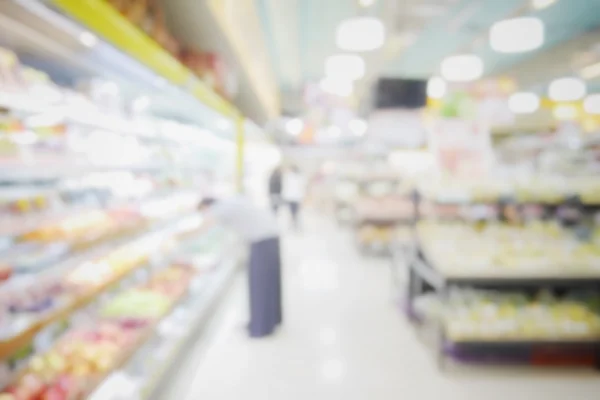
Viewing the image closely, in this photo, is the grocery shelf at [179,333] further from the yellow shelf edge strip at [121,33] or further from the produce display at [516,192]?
the produce display at [516,192]

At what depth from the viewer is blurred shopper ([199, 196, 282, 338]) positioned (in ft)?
12.1

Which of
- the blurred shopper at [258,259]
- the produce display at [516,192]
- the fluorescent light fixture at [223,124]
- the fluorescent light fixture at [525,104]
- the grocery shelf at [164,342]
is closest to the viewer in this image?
the grocery shelf at [164,342]

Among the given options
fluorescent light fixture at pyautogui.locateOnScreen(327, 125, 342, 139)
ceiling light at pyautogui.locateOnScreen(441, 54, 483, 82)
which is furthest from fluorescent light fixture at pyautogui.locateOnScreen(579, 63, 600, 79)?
fluorescent light fixture at pyautogui.locateOnScreen(327, 125, 342, 139)

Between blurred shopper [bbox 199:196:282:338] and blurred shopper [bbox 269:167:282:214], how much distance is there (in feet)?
17.1

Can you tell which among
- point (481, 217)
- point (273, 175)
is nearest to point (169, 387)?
point (481, 217)

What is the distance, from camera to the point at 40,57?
214 cm

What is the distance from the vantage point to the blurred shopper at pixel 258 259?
3691mm

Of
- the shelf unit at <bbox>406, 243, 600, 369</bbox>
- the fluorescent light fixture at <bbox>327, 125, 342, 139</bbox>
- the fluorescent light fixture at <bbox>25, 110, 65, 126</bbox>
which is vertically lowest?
the shelf unit at <bbox>406, 243, 600, 369</bbox>

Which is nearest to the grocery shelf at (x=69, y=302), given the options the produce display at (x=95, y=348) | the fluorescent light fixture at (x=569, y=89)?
the produce display at (x=95, y=348)

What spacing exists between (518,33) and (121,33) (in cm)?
409

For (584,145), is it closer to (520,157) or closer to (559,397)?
(520,157)

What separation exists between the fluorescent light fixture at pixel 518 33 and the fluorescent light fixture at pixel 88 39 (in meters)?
4.14

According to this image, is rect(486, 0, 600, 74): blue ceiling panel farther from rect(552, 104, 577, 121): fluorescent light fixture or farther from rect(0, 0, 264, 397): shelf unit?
rect(0, 0, 264, 397): shelf unit

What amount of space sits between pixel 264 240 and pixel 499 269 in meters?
1.93
